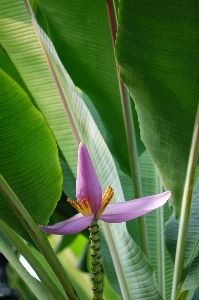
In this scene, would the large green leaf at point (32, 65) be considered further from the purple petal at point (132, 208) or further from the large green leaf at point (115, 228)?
the purple petal at point (132, 208)

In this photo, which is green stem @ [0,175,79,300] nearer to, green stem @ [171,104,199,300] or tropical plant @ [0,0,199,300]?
tropical plant @ [0,0,199,300]

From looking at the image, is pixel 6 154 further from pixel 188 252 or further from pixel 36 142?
pixel 188 252

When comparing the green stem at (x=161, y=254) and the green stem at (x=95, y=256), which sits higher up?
the green stem at (x=161, y=254)

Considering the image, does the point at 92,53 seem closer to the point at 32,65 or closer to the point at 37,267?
the point at 32,65

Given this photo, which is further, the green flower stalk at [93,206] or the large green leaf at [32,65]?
the large green leaf at [32,65]

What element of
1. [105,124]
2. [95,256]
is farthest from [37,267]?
[105,124]

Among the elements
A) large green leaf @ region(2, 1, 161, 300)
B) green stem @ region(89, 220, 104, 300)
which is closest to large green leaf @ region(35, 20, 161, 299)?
large green leaf @ region(2, 1, 161, 300)

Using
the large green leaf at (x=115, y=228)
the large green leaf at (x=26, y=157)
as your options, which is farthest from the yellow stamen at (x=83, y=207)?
the large green leaf at (x=115, y=228)
